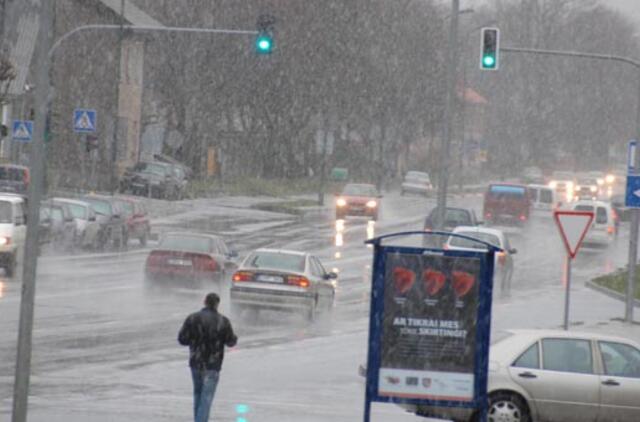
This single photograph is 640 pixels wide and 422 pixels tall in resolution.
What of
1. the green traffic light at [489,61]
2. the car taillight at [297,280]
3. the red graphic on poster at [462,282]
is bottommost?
the car taillight at [297,280]

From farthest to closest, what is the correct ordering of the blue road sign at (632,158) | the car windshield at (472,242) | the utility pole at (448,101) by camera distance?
the car windshield at (472,242) < the utility pole at (448,101) < the blue road sign at (632,158)

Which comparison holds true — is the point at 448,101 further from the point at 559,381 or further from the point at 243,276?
the point at 559,381

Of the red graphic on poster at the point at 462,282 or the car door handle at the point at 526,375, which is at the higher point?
the red graphic on poster at the point at 462,282

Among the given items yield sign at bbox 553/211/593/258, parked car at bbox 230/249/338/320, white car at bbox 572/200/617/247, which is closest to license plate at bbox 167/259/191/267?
parked car at bbox 230/249/338/320

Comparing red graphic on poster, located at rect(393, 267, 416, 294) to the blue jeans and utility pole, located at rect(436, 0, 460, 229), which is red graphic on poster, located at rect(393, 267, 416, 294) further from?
utility pole, located at rect(436, 0, 460, 229)

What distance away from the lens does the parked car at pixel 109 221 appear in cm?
→ 4666

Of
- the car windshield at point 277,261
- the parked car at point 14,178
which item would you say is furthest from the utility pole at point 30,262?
the parked car at point 14,178

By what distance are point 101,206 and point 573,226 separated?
83.6 feet

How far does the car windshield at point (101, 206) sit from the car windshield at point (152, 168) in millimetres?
19368

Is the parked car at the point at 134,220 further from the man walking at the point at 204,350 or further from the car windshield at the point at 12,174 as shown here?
the man walking at the point at 204,350

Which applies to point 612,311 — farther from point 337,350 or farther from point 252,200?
point 252,200

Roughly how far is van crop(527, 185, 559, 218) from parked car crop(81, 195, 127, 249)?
36.9 m

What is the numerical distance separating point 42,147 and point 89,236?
111 ft

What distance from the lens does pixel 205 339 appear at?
49.5 ft
